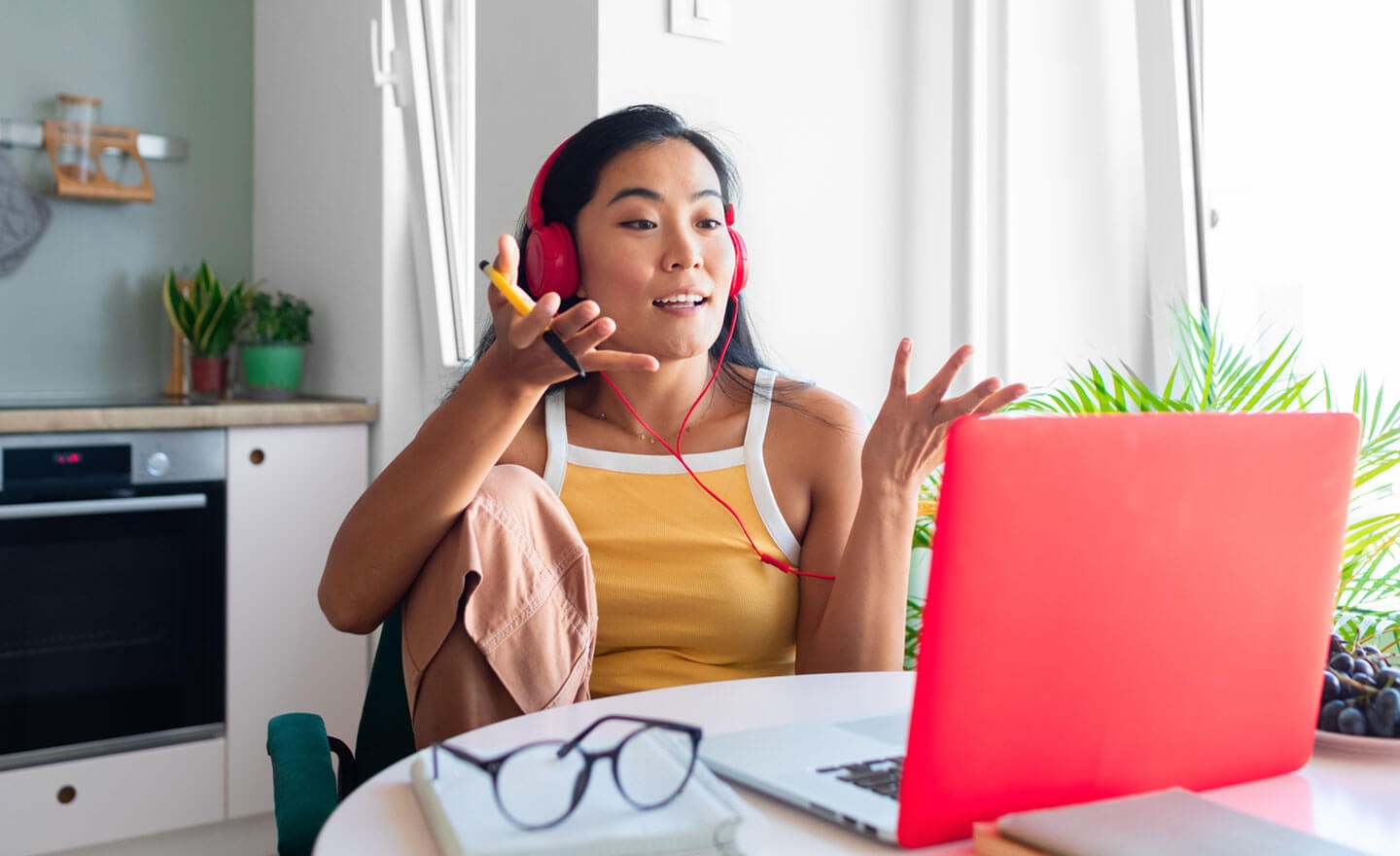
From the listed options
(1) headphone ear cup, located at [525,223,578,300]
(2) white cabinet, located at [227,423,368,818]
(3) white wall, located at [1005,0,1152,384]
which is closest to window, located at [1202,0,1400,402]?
(3) white wall, located at [1005,0,1152,384]

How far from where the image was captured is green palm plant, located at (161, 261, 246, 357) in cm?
322

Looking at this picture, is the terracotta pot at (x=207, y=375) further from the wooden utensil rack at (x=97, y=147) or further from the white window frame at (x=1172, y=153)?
the white window frame at (x=1172, y=153)

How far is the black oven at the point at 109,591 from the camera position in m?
2.58

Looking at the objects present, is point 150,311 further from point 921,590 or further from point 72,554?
point 921,590

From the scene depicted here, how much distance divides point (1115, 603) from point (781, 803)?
241 mm

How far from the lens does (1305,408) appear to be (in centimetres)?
192

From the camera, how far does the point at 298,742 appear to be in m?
1.09

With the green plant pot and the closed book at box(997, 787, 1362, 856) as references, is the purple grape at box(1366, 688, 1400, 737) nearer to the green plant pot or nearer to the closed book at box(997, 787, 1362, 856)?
the closed book at box(997, 787, 1362, 856)

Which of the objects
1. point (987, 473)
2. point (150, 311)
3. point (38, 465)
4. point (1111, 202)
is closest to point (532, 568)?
point (987, 473)

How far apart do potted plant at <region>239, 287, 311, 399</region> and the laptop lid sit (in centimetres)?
280

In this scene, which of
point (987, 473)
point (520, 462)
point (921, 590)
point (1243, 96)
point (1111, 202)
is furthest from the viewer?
point (1111, 202)

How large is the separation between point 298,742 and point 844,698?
50 centimetres

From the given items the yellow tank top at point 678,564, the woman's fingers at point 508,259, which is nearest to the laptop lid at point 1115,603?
the woman's fingers at point 508,259

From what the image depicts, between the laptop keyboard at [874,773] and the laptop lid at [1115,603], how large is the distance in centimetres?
9
